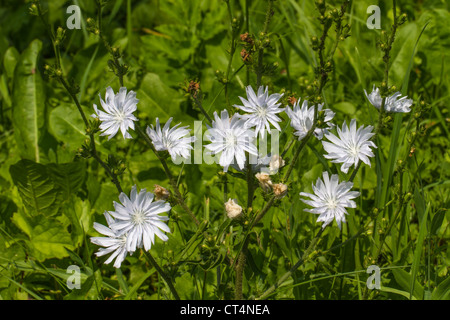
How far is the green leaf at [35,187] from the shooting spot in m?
2.62

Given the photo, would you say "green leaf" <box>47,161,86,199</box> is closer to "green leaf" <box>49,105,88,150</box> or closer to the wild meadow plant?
the wild meadow plant

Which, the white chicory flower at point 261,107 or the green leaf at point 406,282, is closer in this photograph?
the white chicory flower at point 261,107

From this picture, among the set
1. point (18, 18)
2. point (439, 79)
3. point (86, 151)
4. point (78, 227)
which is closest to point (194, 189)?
point (78, 227)

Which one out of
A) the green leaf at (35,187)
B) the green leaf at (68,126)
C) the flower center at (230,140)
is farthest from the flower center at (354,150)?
the green leaf at (68,126)

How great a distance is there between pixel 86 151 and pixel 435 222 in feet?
5.15

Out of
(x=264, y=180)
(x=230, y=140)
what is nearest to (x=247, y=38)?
(x=230, y=140)

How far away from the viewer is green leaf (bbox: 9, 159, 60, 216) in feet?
8.59

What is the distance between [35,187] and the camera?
2643mm

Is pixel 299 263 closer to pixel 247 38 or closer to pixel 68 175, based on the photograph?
pixel 247 38

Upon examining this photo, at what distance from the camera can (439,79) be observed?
3.35 m

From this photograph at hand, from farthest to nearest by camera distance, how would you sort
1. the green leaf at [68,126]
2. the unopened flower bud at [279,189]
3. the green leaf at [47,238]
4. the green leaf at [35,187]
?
1. the green leaf at [68,126]
2. the green leaf at [35,187]
3. the green leaf at [47,238]
4. the unopened flower bud at [279,189]

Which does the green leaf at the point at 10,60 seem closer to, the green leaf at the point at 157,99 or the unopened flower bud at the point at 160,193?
the green leaf at the point at 157,99

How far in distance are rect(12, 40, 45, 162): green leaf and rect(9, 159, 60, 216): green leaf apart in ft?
1.99
